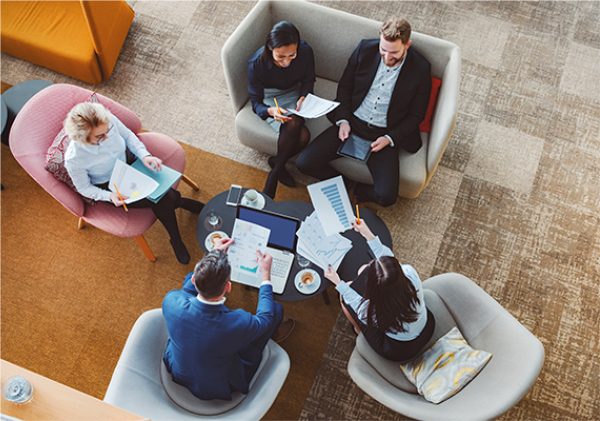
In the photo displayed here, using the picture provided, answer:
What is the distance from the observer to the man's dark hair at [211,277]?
2348mm

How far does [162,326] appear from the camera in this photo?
282 centimetres

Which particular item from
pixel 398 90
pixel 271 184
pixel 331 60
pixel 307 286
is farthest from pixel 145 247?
pixel 398 90

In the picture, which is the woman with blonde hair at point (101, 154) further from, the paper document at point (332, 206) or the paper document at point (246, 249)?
the paper document at point (332, 206)

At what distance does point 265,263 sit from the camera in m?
2.85

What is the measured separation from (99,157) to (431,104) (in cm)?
194

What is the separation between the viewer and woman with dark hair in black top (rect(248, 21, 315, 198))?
3316 millimetres

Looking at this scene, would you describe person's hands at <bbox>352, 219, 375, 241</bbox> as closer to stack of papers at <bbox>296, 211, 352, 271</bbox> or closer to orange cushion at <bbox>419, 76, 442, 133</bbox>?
stack of papers at <bbox>296, 211, 352, 271</bbox>

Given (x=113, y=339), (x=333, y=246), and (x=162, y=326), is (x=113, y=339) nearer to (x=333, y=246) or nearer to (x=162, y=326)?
(x=162, y=326)

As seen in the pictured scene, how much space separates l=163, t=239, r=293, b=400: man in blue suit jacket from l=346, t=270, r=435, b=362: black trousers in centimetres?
45

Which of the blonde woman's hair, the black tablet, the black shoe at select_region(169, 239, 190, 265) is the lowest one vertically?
the black shoe at select_region(169, 239, 190, 265)

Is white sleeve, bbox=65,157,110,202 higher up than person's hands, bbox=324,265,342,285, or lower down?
higher up

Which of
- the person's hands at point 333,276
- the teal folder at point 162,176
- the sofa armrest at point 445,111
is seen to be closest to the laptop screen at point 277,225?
the person's hands at point 333,276

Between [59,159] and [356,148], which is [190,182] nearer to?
[59,159]

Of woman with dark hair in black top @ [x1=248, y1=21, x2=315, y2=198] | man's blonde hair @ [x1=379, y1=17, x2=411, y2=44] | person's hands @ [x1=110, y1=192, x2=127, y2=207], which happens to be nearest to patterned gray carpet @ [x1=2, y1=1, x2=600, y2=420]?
woman with dark hair in black top @ [x1=248, y1=21, x2=315, y2=198]
